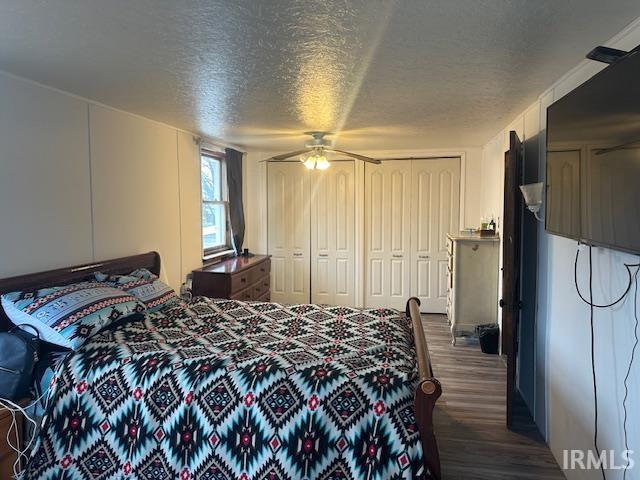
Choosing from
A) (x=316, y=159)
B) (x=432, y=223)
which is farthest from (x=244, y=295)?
(x=432, y=223)

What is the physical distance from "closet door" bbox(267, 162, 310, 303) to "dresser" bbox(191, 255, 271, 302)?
0.80 m

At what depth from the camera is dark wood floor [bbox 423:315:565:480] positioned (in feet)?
8.14

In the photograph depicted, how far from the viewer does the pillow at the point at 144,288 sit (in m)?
2.88

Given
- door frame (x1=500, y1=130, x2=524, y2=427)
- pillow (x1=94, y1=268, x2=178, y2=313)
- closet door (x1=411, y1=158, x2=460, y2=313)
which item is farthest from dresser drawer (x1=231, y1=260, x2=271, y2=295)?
door frame (x1=500, y1=130, x2=524, y2=427)

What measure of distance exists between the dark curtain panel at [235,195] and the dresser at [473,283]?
2.73 m

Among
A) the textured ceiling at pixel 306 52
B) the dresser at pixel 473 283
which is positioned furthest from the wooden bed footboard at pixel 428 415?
the dresser at pixel 473 283

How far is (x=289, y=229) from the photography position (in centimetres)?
607

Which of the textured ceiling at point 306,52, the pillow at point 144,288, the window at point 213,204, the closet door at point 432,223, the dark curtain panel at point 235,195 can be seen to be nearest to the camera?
the textured ceiling at point 306,52

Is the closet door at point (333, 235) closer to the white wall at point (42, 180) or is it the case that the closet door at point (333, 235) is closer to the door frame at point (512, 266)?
the door frame at point (512, 266)

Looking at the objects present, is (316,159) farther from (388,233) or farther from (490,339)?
(490,339)

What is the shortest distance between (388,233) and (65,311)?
4337 mm

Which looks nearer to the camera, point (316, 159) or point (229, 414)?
point (229, 414)

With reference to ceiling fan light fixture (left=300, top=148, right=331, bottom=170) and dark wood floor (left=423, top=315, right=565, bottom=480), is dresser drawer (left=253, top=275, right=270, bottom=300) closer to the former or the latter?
ceiling fan light fixture (left=300, top=148, right=331, bottom=170)

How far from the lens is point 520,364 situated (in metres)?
3.54
